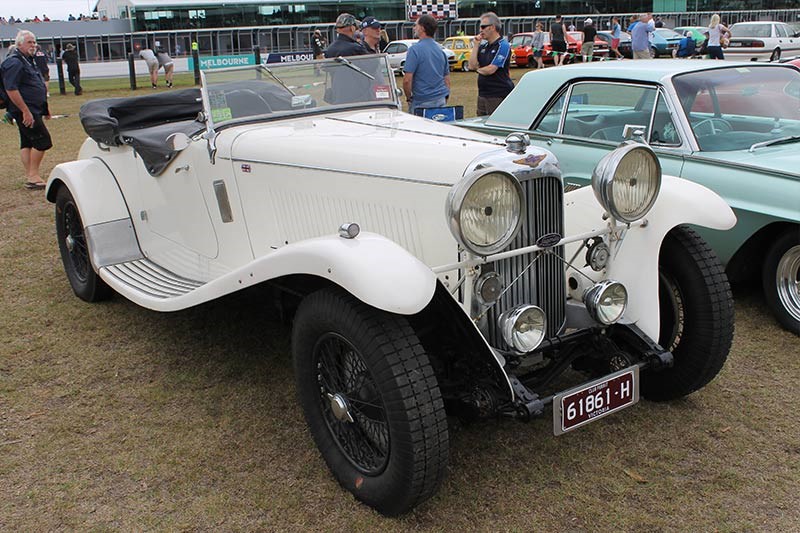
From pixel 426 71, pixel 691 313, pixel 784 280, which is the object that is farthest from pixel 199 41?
pixel 691 313

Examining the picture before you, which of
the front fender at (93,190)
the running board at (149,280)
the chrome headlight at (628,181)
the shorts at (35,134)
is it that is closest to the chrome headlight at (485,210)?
the chrome headlight at (628,181)

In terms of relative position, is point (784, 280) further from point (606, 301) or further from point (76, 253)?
point (76, 253)

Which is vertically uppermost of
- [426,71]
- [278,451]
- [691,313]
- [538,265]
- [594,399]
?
[426,71]

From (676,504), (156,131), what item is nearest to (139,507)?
(676,504)

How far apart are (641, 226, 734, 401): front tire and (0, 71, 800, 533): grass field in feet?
0.61

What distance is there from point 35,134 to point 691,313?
24.8ft

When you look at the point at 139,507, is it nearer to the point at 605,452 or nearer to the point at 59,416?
the point at 59,416

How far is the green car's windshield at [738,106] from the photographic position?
4.76 meters

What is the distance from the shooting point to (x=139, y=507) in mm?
2811

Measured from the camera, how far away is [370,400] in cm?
273

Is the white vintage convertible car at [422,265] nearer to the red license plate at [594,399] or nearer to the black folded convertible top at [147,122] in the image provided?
the red license plate at [594,399]

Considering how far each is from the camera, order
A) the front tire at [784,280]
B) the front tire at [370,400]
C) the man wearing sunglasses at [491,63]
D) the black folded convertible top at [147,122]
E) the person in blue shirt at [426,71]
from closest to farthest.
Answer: the front tire at [370,400] → the front tire at [784,280] → the black folded convertible top at [147,122] → the person in blue shirt at [426,71] → the man wearing sunglasses at [491,63]

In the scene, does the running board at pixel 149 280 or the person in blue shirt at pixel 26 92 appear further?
the person in blue shirt at pixel 26 92

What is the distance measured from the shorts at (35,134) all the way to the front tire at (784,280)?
752cm
